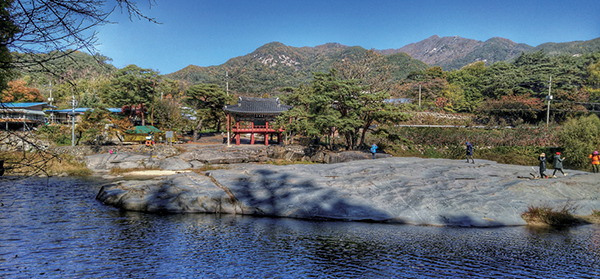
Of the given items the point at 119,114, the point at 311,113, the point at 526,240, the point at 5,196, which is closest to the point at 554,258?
the point at 526,240

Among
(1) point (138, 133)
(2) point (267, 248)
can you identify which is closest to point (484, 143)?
(2) point (267, 248)

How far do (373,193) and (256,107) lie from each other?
3134 cm

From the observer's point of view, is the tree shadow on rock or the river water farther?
the tree shadow on rock

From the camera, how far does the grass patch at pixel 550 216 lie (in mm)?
14477

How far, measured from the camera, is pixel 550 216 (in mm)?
14555

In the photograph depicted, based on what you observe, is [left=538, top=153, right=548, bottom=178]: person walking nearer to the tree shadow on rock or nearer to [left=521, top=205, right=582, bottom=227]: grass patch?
[left=521, top=205, right=582, bottom=227]: grass patch

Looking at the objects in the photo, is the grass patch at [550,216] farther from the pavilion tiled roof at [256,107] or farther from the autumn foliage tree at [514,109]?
the autumn foliage tree at [514,109]

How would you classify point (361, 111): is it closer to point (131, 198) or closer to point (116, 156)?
point (131, 198)

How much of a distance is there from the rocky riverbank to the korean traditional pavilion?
942 inches

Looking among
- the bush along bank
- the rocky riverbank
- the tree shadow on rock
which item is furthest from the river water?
the bush along bank

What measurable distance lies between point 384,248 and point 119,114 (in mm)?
48848

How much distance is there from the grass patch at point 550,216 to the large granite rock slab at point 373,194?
0.31 meters

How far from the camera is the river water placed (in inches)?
358

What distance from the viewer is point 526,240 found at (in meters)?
12.1
